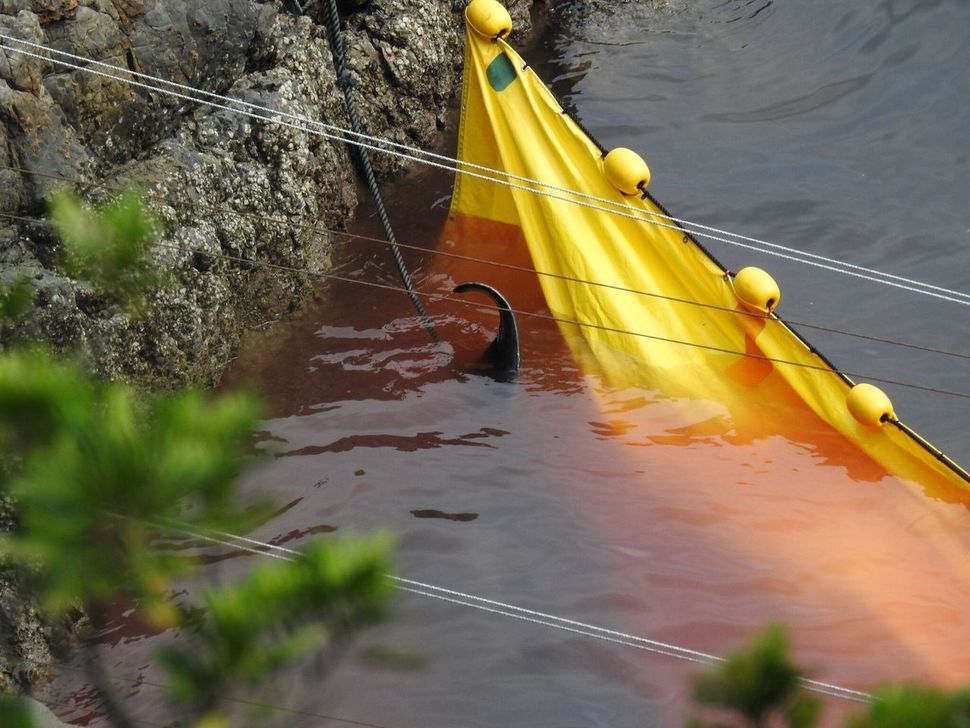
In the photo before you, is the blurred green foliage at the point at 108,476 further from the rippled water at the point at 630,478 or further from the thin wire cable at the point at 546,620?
the thin wire cable at the point at 546,620

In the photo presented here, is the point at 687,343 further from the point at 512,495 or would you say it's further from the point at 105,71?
the point at 105,71

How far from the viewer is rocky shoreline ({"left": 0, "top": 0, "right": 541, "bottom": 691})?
4406 mm

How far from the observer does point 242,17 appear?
5.45 meters

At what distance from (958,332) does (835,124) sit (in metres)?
2.17

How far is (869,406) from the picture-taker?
4.67 metres

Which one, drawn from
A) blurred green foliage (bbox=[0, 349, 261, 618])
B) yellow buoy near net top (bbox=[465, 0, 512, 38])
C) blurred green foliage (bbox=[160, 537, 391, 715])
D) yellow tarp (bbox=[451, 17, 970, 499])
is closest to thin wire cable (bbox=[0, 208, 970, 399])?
yellow tarp (bbox=[451, 17, 970, 499])

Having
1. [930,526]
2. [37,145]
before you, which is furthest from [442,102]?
[930,526]

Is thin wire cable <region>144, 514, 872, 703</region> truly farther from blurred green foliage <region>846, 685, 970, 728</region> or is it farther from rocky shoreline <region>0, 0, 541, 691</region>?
blurred green foliage <region>846, 685, 970, 728</region>

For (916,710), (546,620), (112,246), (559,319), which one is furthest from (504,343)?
(916,710)

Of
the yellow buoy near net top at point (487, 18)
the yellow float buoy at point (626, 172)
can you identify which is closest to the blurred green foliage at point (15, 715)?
the yellow float buoy at point (626, 172)

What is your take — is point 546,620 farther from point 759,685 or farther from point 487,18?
point 487,18

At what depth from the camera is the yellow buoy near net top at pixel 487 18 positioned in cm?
580

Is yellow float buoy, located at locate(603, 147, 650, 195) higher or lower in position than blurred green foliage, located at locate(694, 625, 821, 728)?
higher

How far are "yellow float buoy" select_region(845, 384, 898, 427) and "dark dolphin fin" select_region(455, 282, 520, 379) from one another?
160 cm
